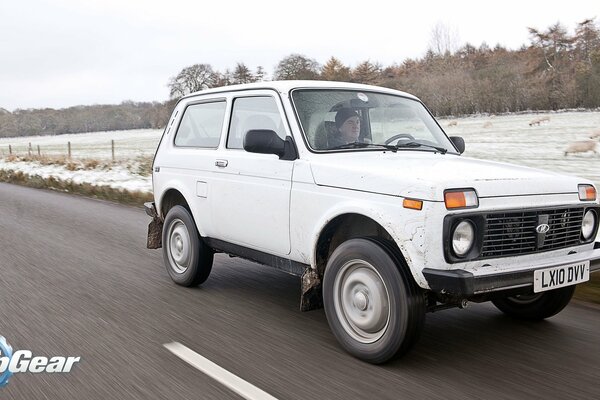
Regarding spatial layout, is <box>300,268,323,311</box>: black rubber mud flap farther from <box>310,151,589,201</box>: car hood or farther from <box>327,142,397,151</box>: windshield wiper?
<box>327,142,397,151</box>: windshield wiper

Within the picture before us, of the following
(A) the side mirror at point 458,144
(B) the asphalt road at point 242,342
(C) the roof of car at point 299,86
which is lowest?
(B) the asphalt road at point 242,342

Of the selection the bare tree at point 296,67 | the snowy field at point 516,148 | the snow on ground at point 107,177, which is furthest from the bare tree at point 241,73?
the snow on ground at point 107,177

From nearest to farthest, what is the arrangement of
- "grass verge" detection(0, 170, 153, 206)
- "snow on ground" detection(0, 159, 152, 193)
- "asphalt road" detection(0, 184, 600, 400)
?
"asphalt road" detection(0, 184, 600, 400), "grass verge" detection(0, 170, 153, 206), "snow on ground" detection(0, 159, 152, 193)

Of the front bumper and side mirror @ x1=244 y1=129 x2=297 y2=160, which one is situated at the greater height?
side mirror @ x1=244 y1=129 x2=297 y2=160

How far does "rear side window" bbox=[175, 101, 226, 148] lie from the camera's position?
A: 17.7 ft

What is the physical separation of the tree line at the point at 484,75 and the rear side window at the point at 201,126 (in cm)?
2058

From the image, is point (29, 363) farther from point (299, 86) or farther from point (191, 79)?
point (191, 79)

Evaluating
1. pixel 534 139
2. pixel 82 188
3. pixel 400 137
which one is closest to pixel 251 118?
pixel 400 137

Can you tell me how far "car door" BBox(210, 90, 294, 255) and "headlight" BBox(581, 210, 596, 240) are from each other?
82.2 inches

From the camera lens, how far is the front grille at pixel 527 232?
11.4ft

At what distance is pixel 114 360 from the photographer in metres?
3.70

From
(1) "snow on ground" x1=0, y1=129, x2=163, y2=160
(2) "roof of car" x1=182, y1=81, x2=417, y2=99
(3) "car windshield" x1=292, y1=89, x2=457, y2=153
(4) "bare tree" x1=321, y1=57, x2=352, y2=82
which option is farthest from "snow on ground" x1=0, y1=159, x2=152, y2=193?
(4) "bare tree" x1=321, y1=57, x2=352, y2=82

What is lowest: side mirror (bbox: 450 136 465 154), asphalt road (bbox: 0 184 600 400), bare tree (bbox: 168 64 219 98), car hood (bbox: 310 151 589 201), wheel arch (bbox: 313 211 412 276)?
asphalt road (bbox: 0 184 600 400)

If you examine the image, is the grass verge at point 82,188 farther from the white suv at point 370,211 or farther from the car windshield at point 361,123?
the car windshield at point 361,123
